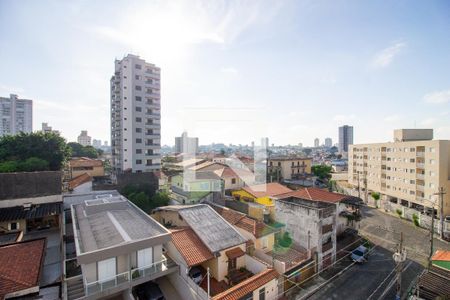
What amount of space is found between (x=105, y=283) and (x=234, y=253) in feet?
25.6

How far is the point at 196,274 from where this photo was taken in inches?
581

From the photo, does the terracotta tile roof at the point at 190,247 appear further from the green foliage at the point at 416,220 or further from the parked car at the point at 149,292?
the green foliage at the point at 416,220

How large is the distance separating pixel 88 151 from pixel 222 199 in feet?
191

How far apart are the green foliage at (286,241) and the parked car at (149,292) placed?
421 inches

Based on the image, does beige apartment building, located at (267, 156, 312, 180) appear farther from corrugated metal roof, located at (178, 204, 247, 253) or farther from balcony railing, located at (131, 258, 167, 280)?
balcony railing, located at (131, 258, 167, 280)

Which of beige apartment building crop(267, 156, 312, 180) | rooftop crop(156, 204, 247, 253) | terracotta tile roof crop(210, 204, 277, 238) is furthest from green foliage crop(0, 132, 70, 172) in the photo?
beige apartment building crop(267, 156, 312, 180)

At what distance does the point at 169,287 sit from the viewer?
49.0ft

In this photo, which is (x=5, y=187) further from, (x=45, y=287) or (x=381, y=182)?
(x=381, y=182)

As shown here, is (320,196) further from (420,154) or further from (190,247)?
(420,154)

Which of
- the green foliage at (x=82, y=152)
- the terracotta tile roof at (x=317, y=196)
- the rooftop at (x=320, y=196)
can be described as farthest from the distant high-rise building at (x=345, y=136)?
the green foliage at (x=82, y=152)

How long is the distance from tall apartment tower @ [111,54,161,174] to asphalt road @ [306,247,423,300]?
127ft

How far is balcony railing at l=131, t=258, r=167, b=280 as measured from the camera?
12852mm

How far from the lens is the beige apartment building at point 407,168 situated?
1272 inches

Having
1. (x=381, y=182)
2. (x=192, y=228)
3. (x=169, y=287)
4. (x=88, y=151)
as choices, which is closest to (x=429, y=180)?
(x=381, y=182)
